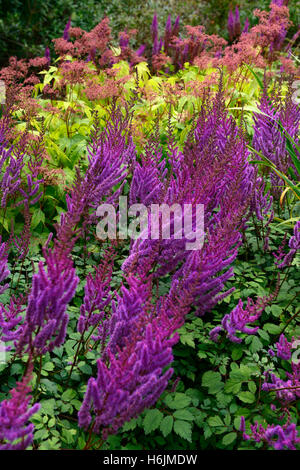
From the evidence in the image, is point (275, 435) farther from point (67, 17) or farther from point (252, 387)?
point (67, 17)

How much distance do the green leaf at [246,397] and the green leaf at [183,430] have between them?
326 mm

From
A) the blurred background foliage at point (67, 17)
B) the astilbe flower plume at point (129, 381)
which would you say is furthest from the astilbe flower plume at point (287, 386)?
the blurred background foliage at point (67, 17)

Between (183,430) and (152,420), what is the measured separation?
14 centimetres

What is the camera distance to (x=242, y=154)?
2.47 m

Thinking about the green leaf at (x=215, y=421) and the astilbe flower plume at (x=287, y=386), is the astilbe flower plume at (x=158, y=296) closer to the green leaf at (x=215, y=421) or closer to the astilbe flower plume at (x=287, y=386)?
the green leaf at (x=215, y=421)

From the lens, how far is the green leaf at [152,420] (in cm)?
185

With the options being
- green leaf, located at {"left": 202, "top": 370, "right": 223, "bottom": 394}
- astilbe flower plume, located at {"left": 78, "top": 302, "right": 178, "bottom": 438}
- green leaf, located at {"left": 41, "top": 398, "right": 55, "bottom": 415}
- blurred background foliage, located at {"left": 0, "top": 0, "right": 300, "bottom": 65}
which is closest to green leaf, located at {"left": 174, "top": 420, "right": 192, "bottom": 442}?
green leaf, located at {"left": 202, "top": 370, "right": 223, "bottom": 394}

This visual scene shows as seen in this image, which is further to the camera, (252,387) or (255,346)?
(255,346)

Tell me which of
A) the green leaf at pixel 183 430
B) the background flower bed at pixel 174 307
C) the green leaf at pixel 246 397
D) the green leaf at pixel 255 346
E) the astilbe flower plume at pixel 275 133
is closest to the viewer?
the background flower bed at pixel 174 307

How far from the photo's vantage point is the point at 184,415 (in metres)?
1.88

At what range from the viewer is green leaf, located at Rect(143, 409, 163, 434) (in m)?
1.85

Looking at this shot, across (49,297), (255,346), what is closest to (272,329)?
(255,346)

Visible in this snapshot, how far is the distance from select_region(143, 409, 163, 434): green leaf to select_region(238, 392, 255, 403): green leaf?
1.30ft
